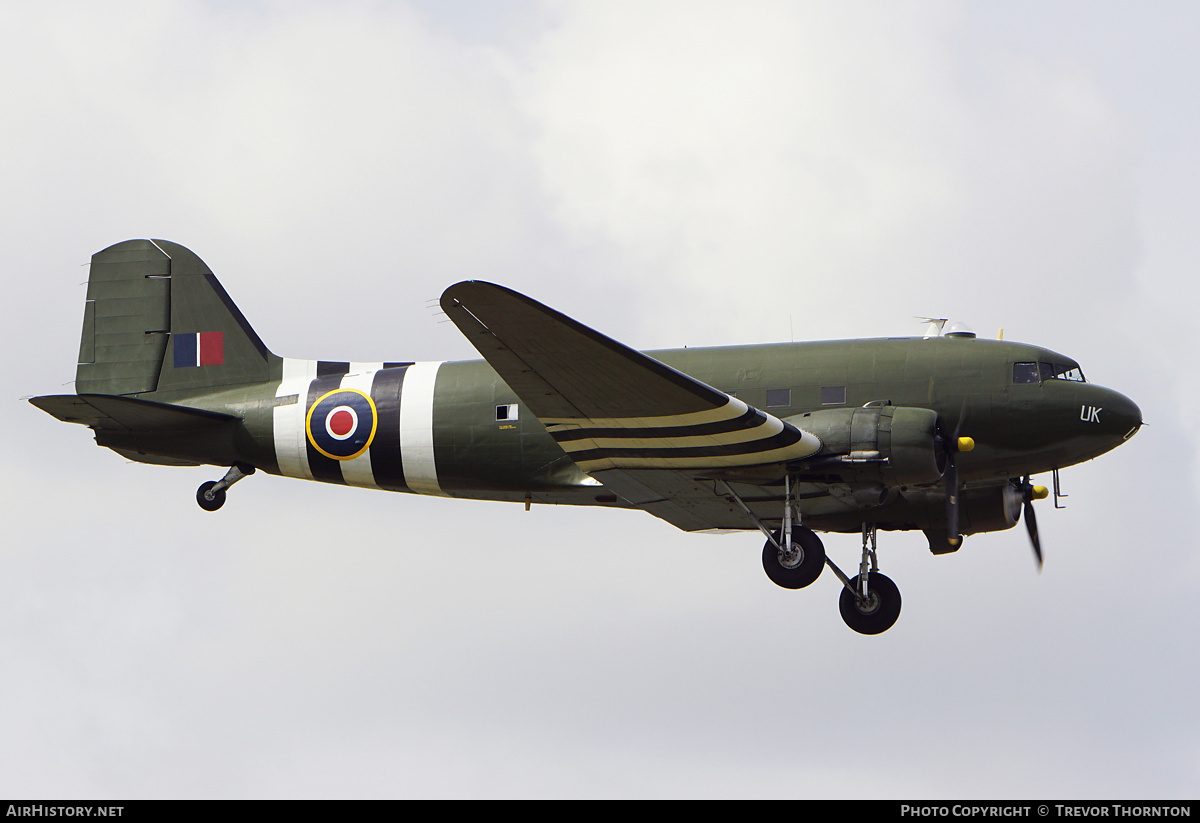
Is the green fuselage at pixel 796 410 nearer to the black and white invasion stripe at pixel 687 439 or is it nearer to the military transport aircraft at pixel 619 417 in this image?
the military transport aircraft at pixel 619 417

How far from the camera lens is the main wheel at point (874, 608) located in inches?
891

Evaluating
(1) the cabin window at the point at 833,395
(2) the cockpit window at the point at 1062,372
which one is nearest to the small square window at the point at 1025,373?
(2) the cockpit window at the point at 1062,372

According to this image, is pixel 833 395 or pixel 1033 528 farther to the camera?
pixel 1033 528

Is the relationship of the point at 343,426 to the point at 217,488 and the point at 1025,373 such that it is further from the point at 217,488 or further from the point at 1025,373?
the point at 1025,373

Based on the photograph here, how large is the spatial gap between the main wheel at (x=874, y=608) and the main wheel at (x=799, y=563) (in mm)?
1805

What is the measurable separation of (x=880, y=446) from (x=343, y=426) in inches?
320

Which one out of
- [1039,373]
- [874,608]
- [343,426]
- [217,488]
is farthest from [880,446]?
[217,488]

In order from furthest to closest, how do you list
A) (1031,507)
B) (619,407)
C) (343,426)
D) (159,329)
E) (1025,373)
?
(159,329)
(1031,507)
(343,426)
(1025,373)
(619,407)

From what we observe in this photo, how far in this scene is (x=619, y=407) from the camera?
66.3ft

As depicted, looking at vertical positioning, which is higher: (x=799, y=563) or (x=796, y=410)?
(x=796, y=410)

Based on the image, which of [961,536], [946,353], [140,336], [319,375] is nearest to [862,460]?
[946,353]

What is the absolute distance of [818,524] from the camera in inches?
936

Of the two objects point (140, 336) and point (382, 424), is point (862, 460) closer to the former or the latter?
point (382, 424)

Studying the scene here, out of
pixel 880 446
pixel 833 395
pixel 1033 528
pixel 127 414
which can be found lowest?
pixel 1033 528
